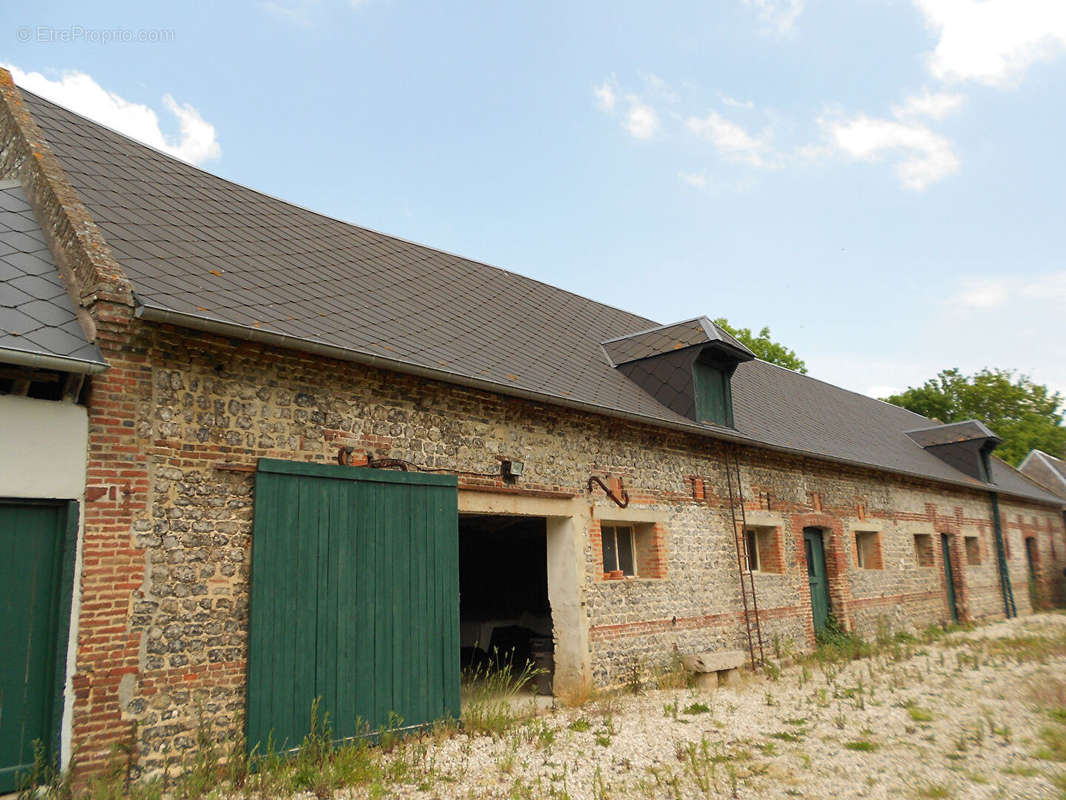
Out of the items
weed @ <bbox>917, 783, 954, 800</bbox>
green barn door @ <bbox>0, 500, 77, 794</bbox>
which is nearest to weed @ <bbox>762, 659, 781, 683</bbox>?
weed @ <bbox>917, 783, 954, 800</bbox>

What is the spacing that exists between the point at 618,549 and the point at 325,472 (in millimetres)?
4552

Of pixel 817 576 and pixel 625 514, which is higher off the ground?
pixel 625 514

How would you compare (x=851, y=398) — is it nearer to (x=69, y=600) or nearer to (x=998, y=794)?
(x=998, y=794)

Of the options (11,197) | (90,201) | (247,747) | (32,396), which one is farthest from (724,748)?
(11,197)

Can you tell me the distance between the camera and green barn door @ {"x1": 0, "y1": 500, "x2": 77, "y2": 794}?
459 centimetres

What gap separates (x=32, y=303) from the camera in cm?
527

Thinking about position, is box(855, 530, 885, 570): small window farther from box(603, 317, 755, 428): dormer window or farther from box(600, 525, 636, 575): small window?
box(600, 525, 636, 575): small window

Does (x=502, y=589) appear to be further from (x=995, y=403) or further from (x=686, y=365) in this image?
(x=995, y=403)

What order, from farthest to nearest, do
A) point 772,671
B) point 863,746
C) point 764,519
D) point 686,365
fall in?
point 764,519
point 686,365
point 772,671
point 863,746

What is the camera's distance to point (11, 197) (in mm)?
6430

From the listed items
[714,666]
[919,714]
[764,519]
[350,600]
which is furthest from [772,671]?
[350,600]

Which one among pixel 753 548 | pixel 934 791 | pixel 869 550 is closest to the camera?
pixel 934 791

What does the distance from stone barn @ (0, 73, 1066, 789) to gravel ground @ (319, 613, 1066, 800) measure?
85 cm

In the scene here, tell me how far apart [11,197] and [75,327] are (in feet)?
6.86
